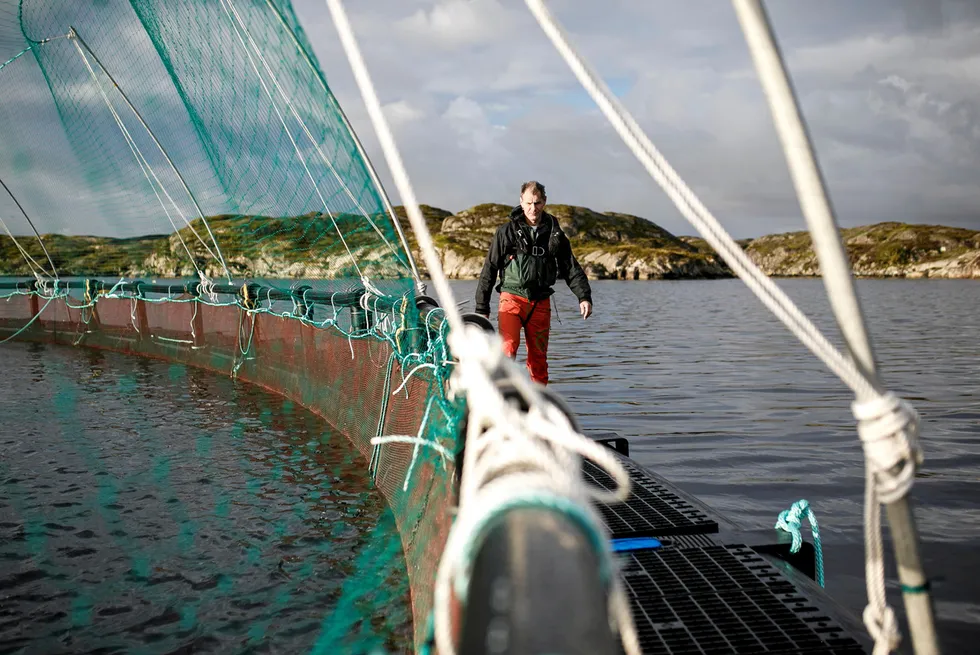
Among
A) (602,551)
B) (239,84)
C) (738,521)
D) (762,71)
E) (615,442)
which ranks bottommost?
(738,521)

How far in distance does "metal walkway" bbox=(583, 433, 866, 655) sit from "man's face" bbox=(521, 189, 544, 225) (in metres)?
3.53

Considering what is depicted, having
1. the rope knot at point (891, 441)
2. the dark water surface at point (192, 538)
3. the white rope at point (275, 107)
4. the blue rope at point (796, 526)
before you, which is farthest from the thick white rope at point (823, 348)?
the white rope at point (275, 107)

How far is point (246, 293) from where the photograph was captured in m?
11.3

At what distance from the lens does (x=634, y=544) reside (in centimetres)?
411

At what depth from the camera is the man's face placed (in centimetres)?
749

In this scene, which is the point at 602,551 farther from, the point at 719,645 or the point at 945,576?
the point at 945,576

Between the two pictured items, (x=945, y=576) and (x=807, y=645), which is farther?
(x=945, y=576)

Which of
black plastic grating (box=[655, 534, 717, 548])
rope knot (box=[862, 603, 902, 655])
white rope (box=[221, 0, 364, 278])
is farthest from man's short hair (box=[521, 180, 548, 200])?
rope knot (box=[862, 603, 902, 655])

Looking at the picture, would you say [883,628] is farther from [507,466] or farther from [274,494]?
[274,494]

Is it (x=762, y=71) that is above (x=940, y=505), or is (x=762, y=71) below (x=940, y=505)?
above

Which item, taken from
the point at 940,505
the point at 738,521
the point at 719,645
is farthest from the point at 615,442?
the point at 719,645

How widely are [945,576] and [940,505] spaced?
1.65 m

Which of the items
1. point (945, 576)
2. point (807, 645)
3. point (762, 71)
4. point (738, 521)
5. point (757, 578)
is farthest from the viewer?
point (738, 521)

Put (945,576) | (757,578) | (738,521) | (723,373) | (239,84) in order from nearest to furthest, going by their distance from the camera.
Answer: (757,578)
(945,576)
(738,521)
(239,84)
(723,373)
